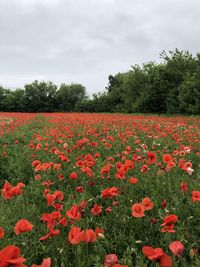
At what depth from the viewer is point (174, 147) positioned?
6504mm

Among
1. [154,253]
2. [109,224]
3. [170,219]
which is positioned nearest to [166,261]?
[154,253]

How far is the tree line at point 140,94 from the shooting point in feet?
94.5

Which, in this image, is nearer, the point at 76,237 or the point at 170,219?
the point at 76,237

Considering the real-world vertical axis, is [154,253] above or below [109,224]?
above

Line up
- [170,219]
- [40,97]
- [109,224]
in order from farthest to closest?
[40,97], [109,224], [170,219]

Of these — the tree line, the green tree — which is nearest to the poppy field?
the tree line

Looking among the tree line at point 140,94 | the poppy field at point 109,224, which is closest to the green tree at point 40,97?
the tree line at point 140,94

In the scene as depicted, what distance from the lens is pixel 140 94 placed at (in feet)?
125

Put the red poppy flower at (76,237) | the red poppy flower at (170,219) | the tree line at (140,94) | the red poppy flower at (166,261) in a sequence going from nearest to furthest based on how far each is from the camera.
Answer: the red poppy flower at (166,261), the red poppy flower at (76,237), the red poppy flower at (170,219), the tree line at (140,94)

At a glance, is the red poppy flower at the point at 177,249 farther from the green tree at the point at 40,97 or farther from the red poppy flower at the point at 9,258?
the green tree at the point at 40,97

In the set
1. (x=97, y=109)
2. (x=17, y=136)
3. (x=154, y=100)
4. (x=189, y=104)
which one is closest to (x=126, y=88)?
(x=154, y=100)

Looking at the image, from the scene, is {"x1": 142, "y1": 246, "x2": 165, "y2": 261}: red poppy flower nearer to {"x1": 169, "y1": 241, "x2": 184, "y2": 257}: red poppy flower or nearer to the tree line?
{"x1": 169, "y1": 241, "x2": 184, "y2": 257}: red poppy flower

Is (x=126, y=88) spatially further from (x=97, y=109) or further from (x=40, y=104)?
(x=40, y=104)

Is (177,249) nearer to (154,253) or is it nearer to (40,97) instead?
(154,253)
